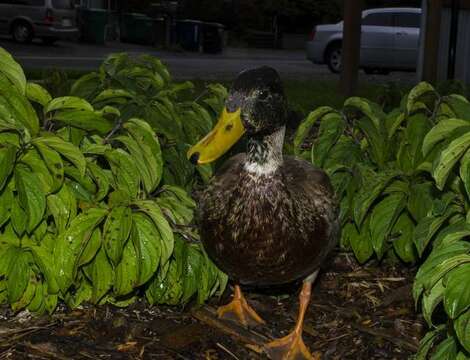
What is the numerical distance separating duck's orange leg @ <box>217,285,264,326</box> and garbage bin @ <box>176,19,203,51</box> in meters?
27.5

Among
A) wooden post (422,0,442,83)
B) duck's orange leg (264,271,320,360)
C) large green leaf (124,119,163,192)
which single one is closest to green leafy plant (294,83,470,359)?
duck's orange leg (264,271,320,360)

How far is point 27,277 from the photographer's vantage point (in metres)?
3.39

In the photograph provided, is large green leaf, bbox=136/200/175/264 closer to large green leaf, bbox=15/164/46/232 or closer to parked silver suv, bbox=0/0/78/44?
large green leaf, bbox=15/164/46/232

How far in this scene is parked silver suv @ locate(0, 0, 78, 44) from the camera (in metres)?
27.3

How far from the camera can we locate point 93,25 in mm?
31219

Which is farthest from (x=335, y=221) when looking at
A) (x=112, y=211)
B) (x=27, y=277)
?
(x=27, y=277)

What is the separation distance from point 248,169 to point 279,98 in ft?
1.04

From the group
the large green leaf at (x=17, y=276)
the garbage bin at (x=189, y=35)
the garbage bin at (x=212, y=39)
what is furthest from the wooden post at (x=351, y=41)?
the garbage bin at (x=189, y=35)

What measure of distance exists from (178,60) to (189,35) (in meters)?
6.47

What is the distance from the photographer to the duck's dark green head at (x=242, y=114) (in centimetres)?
327

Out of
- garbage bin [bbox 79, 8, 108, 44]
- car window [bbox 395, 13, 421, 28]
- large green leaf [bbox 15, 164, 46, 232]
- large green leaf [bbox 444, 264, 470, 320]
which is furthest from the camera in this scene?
garbage bin [bbox 79, 8, 108, 44]

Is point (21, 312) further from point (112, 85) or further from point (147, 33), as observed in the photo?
point (147, 33)

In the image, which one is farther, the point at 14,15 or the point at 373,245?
the point at 14,15

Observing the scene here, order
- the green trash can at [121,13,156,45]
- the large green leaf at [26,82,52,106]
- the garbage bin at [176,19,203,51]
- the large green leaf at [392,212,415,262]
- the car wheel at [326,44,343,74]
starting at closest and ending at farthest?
the large green leaf at [26,82,52,106], the large green leaf at [392,212,415,262], the car wheel at [326,44,343,74], the garbage bin at [176,19,203,51], the green trash can at [121,13,156,45]
